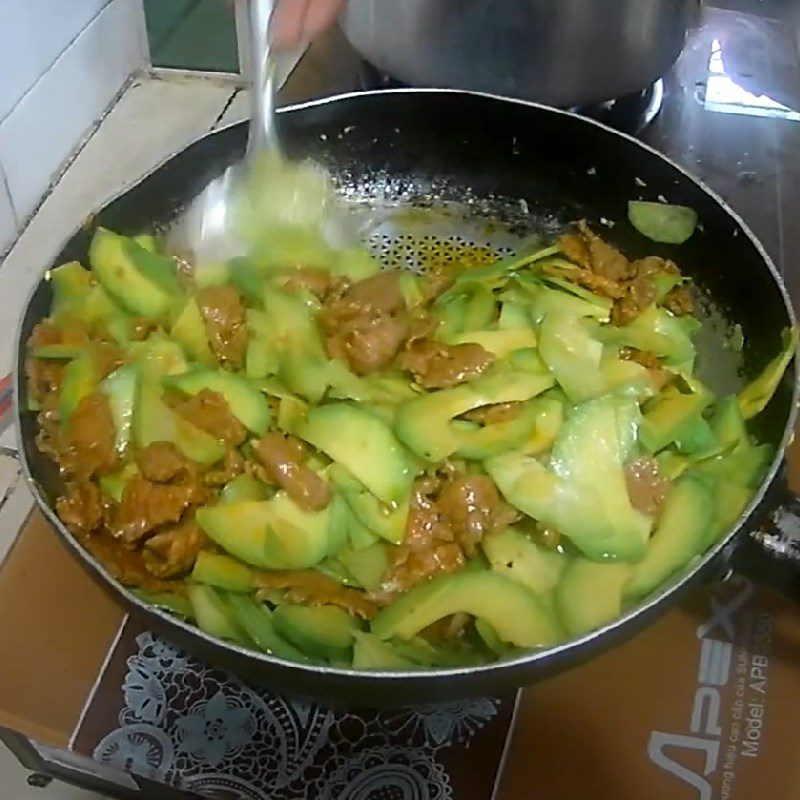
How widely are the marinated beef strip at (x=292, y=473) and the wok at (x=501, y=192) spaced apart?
15 centimetres

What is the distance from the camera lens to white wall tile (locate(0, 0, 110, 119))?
0.96 m

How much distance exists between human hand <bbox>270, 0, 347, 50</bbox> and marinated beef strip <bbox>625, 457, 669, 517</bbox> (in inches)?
18.7

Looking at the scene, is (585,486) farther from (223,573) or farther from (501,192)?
(501,192)

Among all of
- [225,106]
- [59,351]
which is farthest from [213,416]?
[225,106]

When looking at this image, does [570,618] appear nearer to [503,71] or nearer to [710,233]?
[710,233]

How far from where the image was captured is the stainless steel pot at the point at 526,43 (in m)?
0.94

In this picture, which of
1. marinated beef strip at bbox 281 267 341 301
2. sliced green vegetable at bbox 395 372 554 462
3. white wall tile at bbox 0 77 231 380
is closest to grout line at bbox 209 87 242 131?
white wall tile at bbox 0 77 231 380

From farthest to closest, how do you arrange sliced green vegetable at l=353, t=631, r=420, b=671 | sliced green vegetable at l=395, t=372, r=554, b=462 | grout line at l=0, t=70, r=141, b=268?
grout line at l=0, t=70, r=141, b=268 → sliced green vegetable at l=395, t=372, r=554, b=462 → sliced green vegetable at l=353, t=631, r=420, b=671

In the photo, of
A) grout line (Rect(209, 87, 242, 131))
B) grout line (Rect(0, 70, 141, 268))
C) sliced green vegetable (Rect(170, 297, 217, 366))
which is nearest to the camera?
sliced green vegetable (Rect(170, 297, 217, 366))

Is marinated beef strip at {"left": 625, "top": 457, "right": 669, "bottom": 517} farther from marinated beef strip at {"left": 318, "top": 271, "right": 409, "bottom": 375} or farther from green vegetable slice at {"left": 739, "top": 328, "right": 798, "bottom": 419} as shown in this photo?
marinated beef strip at {"left": 318, "top": 271, "right": 409, "bottom": 375}

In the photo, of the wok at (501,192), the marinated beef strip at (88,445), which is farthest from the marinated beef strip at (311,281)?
the marinated beef strip at (88,445)

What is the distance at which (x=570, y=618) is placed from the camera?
2.14 feet

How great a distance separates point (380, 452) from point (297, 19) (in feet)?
1.31

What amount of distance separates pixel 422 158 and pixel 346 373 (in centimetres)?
31
